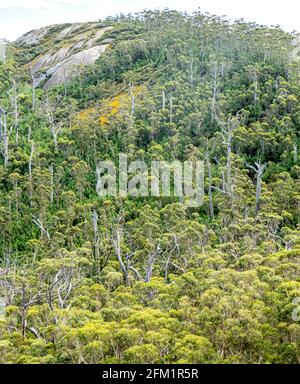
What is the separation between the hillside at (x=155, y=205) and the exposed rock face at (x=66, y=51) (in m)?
0.32

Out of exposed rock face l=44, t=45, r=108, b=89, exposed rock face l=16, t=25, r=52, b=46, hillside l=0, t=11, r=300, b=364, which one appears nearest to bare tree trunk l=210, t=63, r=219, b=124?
hillside l=0, t=11, r=300, b=364

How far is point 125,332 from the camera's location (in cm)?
1562

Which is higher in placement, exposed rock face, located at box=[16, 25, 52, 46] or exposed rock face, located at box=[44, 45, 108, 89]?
exposed rock face, located at box=[16, 25, 52, 46]

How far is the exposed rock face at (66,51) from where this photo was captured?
6456 cm

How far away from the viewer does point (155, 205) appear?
1399 inches

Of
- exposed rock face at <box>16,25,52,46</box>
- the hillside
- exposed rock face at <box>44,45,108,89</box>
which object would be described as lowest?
the hillside

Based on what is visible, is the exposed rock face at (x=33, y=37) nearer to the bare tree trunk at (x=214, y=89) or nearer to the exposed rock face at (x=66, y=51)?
the exposed rock face at (x=66, y=51)

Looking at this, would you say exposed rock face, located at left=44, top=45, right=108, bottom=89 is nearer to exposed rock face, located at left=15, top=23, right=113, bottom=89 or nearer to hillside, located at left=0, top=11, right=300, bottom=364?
exposed rock face, located at left=15, top=23, right=113, bottom=89

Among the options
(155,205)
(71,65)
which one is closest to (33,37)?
(71,65)

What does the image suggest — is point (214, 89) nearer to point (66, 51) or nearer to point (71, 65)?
point (71, 65)

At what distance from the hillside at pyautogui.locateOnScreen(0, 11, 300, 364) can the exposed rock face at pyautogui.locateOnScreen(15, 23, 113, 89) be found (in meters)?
0.32

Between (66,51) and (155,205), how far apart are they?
42566mm

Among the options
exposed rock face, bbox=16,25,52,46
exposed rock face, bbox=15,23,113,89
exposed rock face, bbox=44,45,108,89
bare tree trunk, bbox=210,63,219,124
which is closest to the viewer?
bare tree trunk, bbox=210,63,219,124

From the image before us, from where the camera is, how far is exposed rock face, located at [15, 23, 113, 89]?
64.6 m
